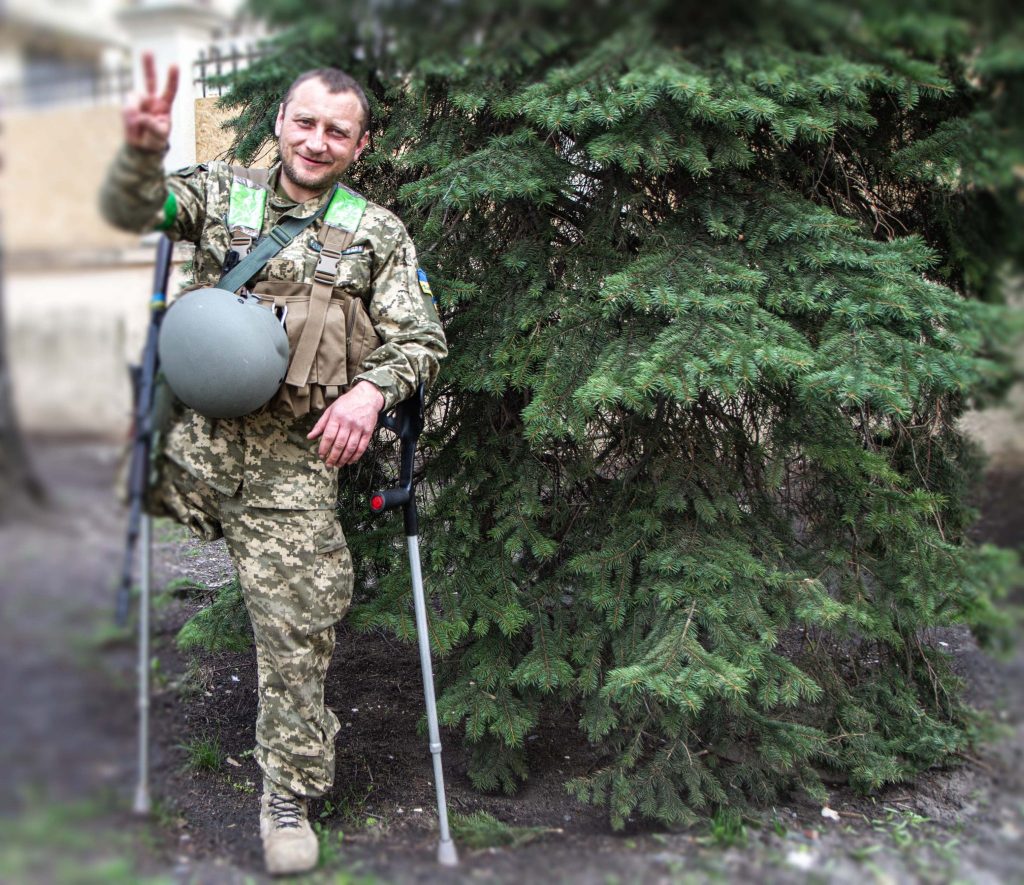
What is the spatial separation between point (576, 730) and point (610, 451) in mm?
1276

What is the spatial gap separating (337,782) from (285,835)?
84 centimetres

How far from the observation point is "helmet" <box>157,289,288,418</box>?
2395 mm

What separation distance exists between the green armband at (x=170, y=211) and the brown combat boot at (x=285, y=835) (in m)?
1.75

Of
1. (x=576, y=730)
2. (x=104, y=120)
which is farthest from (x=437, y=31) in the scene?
(x=576, y=730)

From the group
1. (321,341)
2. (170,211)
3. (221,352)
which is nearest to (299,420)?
(321,341)

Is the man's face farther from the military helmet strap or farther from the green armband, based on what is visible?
the green armband

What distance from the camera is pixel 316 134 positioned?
9.40 ft

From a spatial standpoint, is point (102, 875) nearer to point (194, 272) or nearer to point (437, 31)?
point (194, 272)

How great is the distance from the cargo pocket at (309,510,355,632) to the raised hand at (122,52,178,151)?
51.3 inches

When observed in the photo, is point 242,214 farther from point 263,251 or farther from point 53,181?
point 53,181

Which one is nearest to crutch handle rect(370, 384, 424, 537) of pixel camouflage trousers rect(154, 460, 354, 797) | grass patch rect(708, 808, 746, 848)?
pixel camouflage trousers rect(154, 460, 354, 797)

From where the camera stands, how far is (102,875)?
1925 millimetres

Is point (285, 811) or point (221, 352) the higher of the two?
point (221, 352)

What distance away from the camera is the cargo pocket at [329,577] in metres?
3.04
